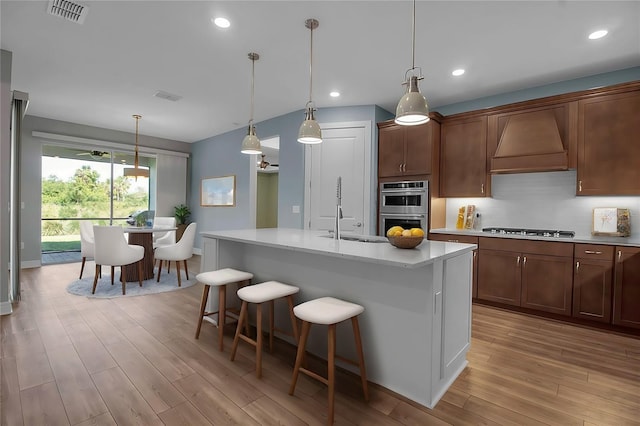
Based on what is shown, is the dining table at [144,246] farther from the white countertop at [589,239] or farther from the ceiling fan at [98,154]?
the white countertop at [589,239]

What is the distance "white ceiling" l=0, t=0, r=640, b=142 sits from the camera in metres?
2.44

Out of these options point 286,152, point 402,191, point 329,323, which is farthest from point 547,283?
point 286,152

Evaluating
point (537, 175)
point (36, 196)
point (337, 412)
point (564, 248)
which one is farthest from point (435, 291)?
point (36, 196)

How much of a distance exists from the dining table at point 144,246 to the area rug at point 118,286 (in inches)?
4.1

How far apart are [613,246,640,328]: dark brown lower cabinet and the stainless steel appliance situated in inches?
75.8

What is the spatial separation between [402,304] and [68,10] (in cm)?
342

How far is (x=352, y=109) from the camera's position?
4691 millimetres

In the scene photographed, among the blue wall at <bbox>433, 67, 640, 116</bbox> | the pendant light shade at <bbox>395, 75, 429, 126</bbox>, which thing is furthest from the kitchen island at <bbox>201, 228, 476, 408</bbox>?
the blue wall at <bbox>433, 67, 640, 116</bbox>

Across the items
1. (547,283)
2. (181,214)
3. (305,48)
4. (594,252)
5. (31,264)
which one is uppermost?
(305,48)

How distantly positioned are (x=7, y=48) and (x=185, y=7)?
220 centimetres

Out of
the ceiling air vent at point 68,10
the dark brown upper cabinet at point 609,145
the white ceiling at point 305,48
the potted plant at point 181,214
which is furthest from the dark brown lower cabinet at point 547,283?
the potted plant at point 181,214

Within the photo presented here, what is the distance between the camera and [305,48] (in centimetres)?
303

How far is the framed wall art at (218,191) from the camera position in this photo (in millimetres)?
6508

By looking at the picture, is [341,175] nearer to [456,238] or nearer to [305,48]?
[456,238]
